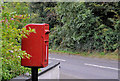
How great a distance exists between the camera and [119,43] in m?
10.9

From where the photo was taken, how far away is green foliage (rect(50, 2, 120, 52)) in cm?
1158

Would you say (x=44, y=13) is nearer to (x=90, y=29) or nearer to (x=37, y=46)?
(x=90, y=29)

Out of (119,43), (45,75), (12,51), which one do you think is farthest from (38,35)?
(119,43)

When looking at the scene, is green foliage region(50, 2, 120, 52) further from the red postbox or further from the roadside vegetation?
the red postbox

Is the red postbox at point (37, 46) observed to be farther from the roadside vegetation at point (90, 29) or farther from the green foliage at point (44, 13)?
the green foliage at point (44, 13)

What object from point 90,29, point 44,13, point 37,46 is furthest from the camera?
point 44,13

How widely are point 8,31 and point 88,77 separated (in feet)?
15.1

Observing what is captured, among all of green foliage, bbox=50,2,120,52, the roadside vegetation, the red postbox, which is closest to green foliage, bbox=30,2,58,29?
the roadside vegetation

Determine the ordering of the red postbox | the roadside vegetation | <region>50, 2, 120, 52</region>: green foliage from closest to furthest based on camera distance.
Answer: the red postbox
the roadside vegetation
<region>50, 2, 120, 52</region>: green foliage

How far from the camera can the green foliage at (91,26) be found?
1158 cm

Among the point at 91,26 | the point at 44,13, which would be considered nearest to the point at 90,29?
the point at 91,26

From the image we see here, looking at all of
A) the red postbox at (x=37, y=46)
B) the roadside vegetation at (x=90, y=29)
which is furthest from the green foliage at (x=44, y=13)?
the red postbox at (x=37, y=46)

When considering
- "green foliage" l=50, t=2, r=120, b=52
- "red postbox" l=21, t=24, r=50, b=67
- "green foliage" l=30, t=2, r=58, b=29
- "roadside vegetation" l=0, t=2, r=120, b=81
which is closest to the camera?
"red postbox" l=21, t=24, r=50, b=67

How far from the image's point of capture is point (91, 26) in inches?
488
